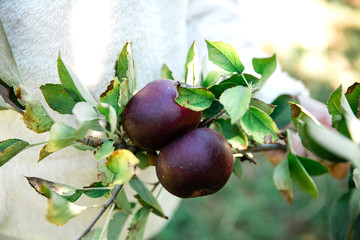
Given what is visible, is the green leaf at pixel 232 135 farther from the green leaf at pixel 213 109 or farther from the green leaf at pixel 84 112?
the green leaf at pixel 84 112

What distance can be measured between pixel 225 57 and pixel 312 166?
0.51 feet

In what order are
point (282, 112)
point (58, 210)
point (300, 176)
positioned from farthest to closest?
point (282, 112) → point (300, 176) → point (58, 210)

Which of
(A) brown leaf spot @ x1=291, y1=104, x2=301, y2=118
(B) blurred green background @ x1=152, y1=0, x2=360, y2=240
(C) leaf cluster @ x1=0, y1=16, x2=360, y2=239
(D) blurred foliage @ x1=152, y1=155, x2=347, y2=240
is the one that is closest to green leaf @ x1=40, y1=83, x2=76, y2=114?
(C) leaf cluster @ x1=0, y1=16, x2=360, y2=239

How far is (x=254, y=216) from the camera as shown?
1.32 metres

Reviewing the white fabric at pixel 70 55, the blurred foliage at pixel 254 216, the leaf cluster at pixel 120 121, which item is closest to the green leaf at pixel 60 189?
the leaf cluster at pixel 120 121

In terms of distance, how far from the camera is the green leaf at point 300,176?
39 cm

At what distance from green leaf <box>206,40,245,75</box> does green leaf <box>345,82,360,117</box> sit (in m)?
0.11

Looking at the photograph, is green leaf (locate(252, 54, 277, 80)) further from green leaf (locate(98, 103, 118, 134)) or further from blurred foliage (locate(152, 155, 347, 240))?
blurred foliage (locate(152, 155, 347, 240))

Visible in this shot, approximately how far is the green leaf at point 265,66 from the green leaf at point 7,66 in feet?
0.80

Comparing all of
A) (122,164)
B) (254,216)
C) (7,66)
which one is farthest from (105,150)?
(254,216)

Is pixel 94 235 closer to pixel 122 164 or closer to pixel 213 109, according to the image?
pixel 122 164

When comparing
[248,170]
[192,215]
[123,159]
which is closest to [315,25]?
[248,170]

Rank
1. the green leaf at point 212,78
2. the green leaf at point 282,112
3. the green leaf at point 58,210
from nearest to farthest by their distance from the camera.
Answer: the green leaf at point 58,210 → the green leaf at point 212,78 → the green leaf at point 282,112

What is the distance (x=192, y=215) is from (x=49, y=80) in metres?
0.96
